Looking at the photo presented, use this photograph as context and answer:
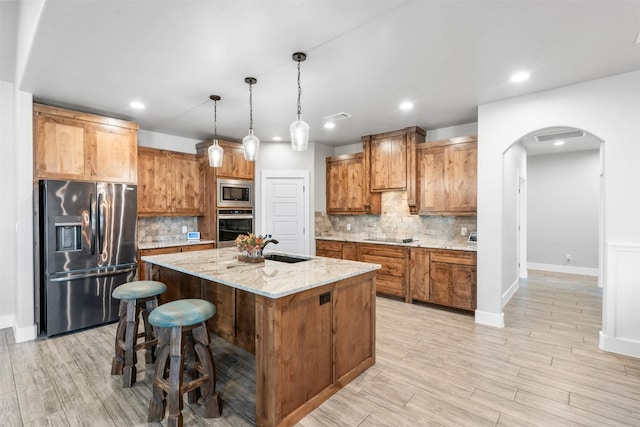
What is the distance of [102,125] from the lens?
391 cm

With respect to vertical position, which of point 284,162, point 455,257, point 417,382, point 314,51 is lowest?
point 417,382

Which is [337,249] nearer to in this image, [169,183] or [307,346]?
[169,183]

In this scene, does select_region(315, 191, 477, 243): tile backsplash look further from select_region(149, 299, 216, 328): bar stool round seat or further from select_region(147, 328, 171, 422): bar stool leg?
select_region(147, 328, 171, 422): bar stool leg

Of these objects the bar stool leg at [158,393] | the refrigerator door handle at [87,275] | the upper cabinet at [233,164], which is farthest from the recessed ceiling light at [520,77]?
the refrigerator door handle at [87,275]

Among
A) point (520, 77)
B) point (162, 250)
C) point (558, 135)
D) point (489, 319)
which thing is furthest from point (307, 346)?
point (558, 135)

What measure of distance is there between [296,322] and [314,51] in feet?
6.84

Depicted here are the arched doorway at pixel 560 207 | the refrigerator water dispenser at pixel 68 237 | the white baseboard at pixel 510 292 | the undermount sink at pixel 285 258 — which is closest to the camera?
the undermount sink at pixel 285 258

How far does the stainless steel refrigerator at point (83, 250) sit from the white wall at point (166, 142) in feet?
4.42

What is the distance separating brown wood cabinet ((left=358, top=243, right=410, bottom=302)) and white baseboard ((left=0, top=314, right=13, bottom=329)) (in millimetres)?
4795

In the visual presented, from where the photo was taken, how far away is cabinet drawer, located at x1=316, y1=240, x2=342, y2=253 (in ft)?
17.8

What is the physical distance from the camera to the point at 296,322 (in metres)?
2.05

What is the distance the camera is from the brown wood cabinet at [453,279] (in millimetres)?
4008

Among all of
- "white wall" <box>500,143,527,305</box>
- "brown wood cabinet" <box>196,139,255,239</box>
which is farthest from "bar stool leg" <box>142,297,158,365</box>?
"white wall" <box>500,143,527,305</box>

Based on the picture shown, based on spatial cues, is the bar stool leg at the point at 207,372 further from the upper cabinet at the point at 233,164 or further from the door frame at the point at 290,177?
the door frame at the point at 290,177
